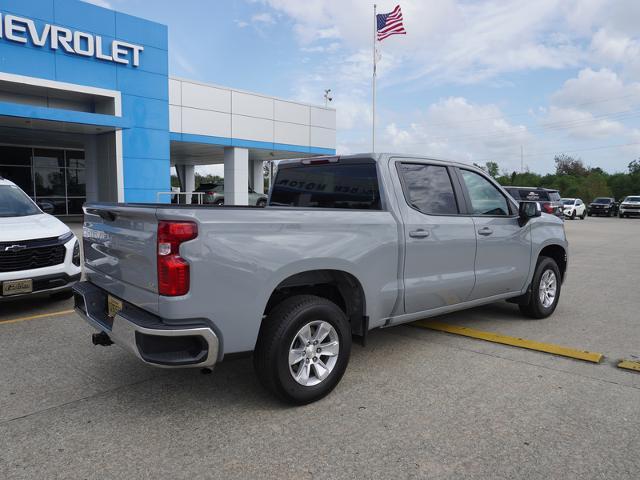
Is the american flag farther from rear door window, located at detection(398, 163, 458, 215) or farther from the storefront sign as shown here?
rear door window, located at detection(398, 163, 458, 215)

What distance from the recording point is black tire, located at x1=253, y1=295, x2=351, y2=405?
A: 3.39m

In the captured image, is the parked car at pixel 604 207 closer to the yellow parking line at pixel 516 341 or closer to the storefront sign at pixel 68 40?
the storefront sign at pixel 68 40

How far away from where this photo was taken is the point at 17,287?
5738mm

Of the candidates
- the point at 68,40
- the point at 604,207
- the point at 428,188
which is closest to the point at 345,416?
the point at 428,188

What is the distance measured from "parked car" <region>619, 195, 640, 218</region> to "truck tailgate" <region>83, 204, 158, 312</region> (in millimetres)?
43993

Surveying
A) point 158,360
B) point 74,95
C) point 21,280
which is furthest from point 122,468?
point 74,95

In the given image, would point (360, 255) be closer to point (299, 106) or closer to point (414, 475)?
point (414, 475)

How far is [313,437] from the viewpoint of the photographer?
3170mm

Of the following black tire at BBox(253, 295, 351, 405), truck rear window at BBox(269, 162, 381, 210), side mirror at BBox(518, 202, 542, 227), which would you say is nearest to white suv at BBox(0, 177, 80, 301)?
truck rear window at BBox(269, 162, 381, 210)

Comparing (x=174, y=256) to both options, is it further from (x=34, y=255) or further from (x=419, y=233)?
(x=34, y=255)

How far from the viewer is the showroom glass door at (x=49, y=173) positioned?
23.5 m

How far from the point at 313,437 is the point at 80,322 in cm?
375

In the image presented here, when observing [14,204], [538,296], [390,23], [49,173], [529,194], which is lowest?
[538,296]

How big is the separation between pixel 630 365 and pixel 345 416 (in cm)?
278
